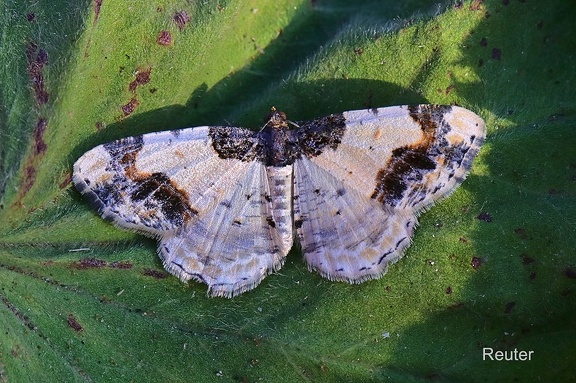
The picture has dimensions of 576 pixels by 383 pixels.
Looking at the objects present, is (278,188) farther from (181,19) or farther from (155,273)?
(181,19)

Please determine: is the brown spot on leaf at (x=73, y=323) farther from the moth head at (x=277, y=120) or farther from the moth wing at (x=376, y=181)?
the moth head at (x=277, y=120)

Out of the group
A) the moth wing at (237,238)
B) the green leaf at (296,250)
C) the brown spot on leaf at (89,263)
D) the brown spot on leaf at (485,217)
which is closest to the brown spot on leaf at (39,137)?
the green leaf at (296,250)

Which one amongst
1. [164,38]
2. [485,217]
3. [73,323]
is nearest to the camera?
[73,323]

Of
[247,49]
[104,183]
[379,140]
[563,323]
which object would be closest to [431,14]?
[379,140]

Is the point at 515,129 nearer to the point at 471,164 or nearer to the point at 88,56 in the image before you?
the point at 471,164

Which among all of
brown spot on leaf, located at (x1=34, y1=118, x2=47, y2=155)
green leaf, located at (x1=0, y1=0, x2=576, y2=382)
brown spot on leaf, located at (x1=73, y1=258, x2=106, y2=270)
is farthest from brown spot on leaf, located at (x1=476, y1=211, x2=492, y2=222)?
brown spot on leaf, located at (x1=34, y1=118, x2=47, y2=155)

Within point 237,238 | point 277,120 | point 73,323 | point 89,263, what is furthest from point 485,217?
point 73,323

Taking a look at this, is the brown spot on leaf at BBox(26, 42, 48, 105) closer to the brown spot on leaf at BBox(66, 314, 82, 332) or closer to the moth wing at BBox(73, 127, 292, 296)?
the moth wing at BBox(73, 127, 292, 296)
